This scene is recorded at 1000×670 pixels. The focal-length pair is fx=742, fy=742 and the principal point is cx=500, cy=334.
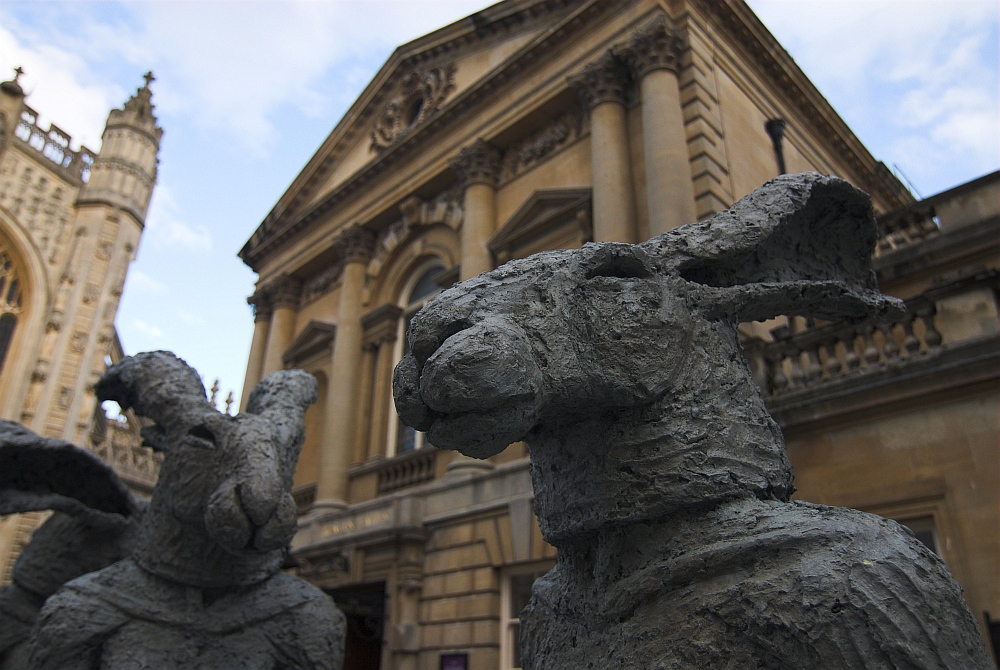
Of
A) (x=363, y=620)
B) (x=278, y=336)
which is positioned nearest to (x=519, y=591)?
(x=363, y=620)

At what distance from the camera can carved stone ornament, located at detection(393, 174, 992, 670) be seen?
117 centimetres

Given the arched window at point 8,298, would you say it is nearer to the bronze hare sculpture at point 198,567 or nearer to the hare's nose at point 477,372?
the bronze hare sculpture at point 198,567

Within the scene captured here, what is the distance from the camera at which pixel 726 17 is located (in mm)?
13250

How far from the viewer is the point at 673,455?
1.39 m

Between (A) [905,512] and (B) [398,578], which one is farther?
(B) [398,578]

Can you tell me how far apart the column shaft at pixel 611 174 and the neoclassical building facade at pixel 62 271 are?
18282 millimetres

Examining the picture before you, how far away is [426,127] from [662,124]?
249 inches

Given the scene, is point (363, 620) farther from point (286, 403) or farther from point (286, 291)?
point (286, 403)

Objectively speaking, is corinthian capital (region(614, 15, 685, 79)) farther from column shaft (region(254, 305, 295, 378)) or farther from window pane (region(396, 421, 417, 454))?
column shaft (region(254, 305, 295, 378))

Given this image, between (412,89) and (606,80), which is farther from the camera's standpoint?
(412,89)

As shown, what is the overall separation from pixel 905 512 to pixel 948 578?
686 cm

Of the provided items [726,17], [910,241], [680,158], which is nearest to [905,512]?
[910,241]

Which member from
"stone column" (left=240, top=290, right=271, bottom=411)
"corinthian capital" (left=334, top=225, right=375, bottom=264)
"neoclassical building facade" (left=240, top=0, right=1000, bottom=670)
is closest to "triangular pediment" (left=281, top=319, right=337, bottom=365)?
"neoclassical building facade" (left=240, top=0, right=1000, bottom=670)

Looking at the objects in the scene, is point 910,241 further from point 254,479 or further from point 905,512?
point 254,479
